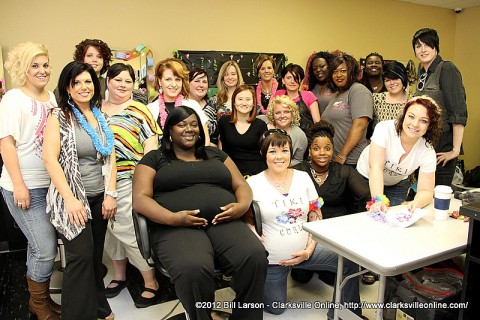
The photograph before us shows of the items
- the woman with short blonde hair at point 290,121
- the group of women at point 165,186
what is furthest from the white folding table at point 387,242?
the woman with short blonde hair at point 290,121

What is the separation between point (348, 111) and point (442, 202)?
123 centimetres

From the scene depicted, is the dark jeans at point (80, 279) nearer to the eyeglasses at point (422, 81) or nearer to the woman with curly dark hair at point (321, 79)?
the woman with curly dark hair at point (321, 79)

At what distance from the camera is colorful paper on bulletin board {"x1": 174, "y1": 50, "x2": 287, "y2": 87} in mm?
4215

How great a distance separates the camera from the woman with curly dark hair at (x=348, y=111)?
2.97 metres

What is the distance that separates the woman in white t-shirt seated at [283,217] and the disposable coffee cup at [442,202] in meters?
0.60

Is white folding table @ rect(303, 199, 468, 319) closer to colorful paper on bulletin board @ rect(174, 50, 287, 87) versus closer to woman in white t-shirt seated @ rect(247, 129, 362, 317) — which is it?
woman in white t-shirt seated @ rect(247, 129, 362, 317)

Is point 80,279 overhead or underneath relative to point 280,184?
underneath

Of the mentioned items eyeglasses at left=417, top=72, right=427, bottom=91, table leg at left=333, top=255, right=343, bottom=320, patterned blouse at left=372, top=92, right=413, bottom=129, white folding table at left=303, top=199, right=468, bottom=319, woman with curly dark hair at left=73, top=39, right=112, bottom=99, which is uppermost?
woman with curly dark hair at left=73, top=39, right=112, bottom=99

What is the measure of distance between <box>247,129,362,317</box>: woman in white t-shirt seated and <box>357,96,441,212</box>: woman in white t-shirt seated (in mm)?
388

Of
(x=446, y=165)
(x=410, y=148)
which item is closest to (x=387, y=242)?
(x=410, y=148)

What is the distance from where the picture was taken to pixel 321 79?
11.2 ft

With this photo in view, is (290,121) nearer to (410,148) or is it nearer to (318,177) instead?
(318,177)

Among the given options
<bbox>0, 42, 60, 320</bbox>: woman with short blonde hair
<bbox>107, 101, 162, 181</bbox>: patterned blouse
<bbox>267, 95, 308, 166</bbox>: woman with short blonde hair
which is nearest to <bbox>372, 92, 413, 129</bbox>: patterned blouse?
<bbox>267, 95, 308, 166</bbox>: woman with short blonde hair

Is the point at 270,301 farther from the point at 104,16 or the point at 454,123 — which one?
the point at 104,16
